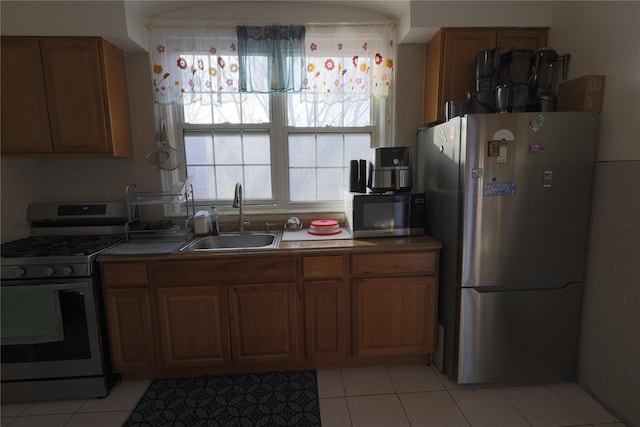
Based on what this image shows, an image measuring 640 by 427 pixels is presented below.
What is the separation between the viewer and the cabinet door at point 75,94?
6.41ft

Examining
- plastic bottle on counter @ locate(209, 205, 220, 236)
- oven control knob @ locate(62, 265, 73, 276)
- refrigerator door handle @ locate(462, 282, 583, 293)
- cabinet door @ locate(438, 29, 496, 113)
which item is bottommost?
refrigerator door handle @ locate(462, 282, 583, 293)

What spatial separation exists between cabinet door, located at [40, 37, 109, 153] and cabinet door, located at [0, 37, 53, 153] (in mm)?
44

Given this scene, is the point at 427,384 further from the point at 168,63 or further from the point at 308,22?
the point at 168,63

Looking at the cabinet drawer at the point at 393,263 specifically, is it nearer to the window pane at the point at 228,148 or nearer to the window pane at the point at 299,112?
the window pane at the point at 299,112

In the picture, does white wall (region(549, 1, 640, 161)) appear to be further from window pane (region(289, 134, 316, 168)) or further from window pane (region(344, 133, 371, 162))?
window pane (region(289, 134, 316, 168))

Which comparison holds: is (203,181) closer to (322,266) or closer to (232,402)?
(322,266)

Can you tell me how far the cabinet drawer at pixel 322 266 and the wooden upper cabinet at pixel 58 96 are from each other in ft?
4.89

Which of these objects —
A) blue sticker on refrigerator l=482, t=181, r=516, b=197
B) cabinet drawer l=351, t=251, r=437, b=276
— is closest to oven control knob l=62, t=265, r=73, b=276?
cabinet drawer l=351, t=251, r=437, b=276

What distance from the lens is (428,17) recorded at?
203 cm

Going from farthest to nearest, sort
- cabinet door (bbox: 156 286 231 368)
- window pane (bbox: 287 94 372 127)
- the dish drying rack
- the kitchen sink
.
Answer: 1. window pane (bbox: 287 94 372 127)
2. the kitchen sink
3. the dish drying rack
4. cabinet door (bbox: 156 286 231 368)

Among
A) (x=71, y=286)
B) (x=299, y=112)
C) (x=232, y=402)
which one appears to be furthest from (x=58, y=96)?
(x=232, y=402)

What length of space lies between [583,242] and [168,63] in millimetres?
2938

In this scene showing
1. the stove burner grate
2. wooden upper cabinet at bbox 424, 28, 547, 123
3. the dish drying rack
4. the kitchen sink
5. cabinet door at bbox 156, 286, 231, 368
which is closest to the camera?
the stove burner grate

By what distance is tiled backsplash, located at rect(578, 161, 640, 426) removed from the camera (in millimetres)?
1578
